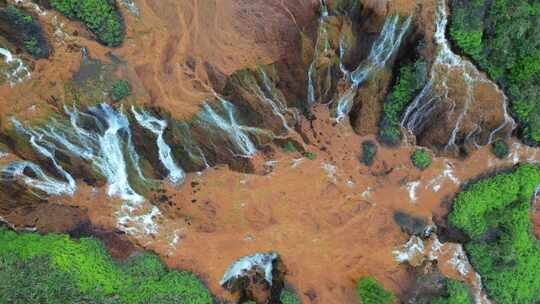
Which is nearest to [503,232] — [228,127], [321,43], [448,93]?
Result: [448,93]

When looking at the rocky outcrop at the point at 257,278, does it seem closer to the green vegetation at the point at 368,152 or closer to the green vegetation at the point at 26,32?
the green vegetation at the point at 368,152

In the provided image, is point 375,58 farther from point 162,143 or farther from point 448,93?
point 162,143

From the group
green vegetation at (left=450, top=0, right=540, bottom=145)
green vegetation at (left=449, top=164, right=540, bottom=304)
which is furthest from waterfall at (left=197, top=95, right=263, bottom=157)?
green vegetation at (left=449, top=164, right=540, bottom=304)

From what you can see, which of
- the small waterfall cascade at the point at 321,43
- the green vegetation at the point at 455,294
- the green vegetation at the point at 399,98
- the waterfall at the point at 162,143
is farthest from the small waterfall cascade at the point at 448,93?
the waterfall at the point at 162,143

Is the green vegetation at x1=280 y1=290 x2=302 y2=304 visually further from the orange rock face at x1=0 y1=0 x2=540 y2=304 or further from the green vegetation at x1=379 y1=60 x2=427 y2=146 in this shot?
the green vegetation at x1=379 y1=60 x2=427 y2=146

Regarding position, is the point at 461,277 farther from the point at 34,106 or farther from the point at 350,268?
the point at 34,106
